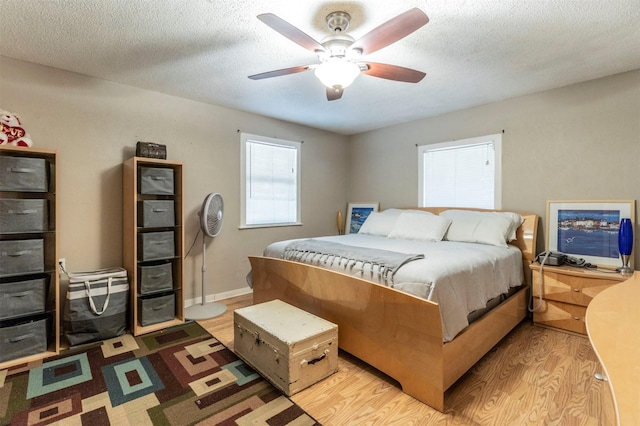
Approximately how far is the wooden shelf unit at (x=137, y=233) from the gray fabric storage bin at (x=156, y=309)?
3 centimetres

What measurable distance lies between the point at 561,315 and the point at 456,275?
5.14ft

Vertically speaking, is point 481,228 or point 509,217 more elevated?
point 509,217

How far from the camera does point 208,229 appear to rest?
10.6ft

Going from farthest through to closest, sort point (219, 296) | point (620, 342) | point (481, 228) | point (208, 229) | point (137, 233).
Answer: point (219, 296) → point (208, 229) → point (481, 228) → point (137, 233) → point (620, 342)

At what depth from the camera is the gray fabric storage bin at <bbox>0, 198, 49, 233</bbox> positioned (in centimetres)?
219

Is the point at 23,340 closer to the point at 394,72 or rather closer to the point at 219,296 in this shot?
the point at 219,296

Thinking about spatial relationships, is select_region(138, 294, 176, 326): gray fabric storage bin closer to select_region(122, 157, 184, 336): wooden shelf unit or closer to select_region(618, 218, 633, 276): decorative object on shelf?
select_region(122, 157, 184, 336): wooden shelf unit

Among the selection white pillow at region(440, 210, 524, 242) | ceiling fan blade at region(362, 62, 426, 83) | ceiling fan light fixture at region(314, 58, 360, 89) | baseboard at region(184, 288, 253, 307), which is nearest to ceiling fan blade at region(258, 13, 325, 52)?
ceiling fan light fixture at region(314, 58, 360, 89)

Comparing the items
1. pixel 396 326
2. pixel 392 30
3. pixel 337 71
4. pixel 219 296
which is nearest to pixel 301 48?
pixel 337 71

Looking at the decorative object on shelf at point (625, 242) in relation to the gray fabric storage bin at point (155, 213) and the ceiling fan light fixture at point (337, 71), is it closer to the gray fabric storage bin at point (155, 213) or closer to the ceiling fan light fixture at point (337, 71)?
the ceiling fan light fixture at point (337, 71)

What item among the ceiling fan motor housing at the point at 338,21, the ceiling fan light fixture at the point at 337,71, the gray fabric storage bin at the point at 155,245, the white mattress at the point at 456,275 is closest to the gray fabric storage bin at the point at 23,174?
the gray fabric storage bin at the point at 155,245

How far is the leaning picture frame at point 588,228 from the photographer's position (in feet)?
8.91

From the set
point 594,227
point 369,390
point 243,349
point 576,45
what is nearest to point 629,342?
point 369,390

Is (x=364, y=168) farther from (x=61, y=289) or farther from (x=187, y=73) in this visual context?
(x=61, y=289)
